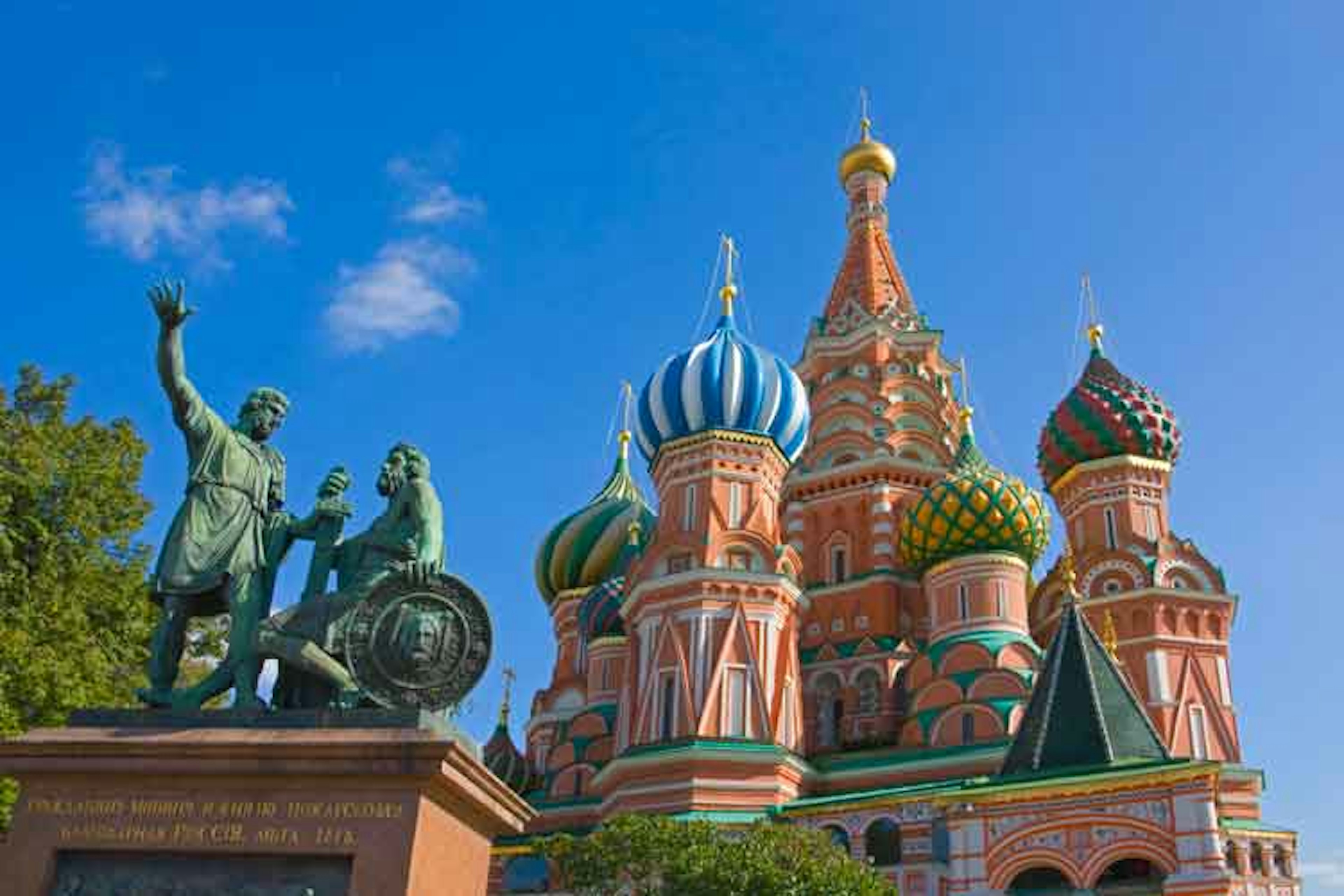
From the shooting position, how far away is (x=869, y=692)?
3497 centimetres

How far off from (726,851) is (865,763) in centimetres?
1162

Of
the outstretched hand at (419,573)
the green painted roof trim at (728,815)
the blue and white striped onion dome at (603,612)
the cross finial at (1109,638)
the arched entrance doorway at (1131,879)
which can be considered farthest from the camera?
the blue and white striped onion dome at (603,612)

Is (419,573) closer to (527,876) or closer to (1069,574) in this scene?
(1069,574)

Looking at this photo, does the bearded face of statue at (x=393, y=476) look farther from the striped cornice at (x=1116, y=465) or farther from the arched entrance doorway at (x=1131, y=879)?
the striped cornice at (x=1116, y=465)

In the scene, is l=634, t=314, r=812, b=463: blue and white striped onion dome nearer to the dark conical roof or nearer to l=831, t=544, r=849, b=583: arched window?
l=831, t=544, r=849, b=583: arched window

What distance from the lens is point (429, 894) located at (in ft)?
25.5

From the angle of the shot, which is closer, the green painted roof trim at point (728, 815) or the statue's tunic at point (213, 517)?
the statue's tunic at point (213, 517)

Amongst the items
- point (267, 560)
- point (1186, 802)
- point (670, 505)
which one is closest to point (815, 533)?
point (670, 505)

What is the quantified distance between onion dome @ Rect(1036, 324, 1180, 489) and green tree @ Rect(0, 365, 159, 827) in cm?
2558

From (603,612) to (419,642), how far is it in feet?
106

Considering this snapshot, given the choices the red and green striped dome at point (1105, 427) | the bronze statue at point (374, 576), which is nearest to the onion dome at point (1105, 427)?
the red and green striped dome at point (1105, 427)

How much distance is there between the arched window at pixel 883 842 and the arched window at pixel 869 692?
743 centimetres

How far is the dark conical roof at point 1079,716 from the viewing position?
23.6 m

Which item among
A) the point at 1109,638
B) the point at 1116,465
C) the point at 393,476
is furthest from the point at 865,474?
the point at 393,476
